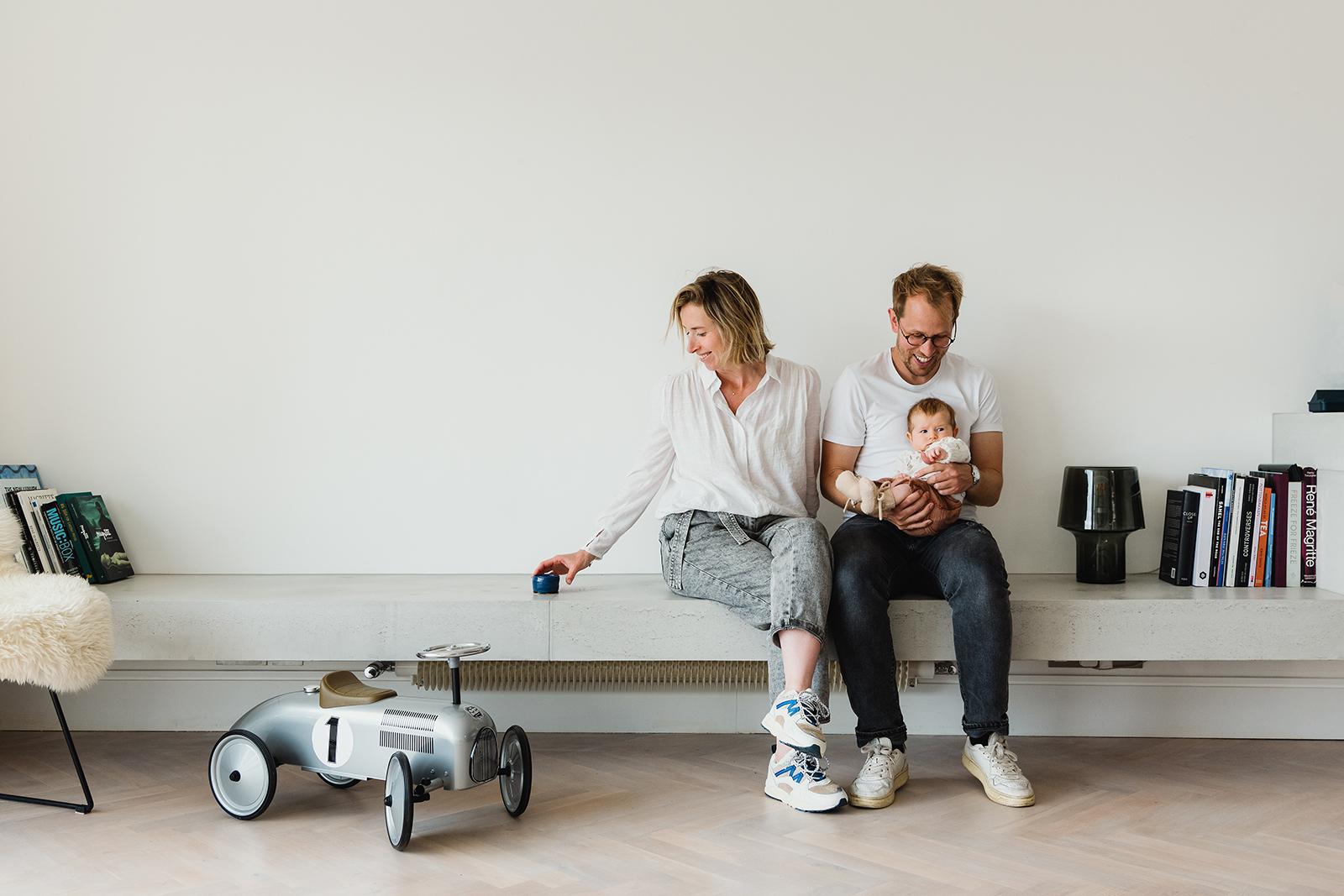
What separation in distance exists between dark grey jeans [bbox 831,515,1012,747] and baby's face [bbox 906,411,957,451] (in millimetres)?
254

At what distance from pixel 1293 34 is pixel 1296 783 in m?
1.85

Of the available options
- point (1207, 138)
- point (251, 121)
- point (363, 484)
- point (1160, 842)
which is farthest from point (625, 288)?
point (1160, 842)

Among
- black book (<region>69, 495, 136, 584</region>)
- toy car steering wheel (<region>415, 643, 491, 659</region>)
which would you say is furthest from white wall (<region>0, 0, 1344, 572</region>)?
toy car steering wheel (<region>415, 643, 491, 659</region>)

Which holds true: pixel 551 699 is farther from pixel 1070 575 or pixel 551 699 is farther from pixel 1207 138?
pixel 1207 138

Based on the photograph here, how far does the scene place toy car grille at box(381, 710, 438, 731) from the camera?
2.14 m

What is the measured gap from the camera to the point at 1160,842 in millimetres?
2055

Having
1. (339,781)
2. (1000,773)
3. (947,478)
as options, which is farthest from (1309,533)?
(339,781)

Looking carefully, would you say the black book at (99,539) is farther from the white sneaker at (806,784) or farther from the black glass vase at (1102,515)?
the black glass vase at (1102,515)

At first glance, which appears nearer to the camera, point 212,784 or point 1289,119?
point 212,784

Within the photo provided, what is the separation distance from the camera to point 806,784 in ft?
7.30

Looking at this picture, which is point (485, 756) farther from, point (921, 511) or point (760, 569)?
point (921, 511)

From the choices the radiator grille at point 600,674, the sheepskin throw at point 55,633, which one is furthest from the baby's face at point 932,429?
the sheepskin throw at point 55,633

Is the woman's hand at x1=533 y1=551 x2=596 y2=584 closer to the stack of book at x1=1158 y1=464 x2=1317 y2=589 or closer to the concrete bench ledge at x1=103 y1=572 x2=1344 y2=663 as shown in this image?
the concrete bench ledge at x1=103 y1=572 x2=1344 y2=663

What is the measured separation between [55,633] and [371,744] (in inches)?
25.9
